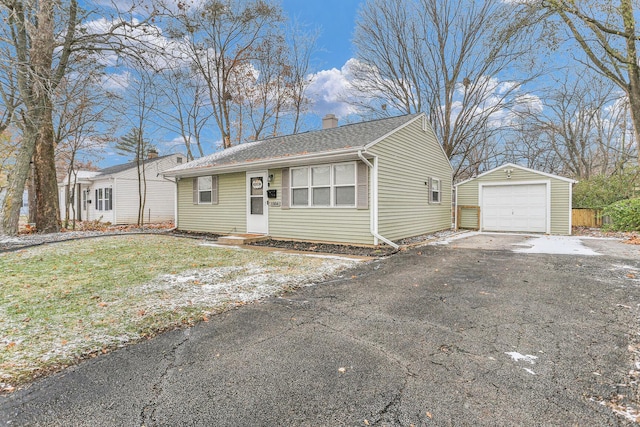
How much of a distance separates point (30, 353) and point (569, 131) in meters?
28.0

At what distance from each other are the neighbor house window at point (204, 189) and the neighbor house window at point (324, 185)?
160 inches

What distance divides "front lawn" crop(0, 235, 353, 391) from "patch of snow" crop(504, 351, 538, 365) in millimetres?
2764

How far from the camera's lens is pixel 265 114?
21234 millimetres

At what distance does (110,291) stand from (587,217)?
57.8 ft

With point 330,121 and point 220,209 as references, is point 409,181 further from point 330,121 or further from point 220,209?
point 220,209

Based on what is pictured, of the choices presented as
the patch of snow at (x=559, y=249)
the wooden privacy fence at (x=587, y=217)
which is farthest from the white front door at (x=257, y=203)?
the wooden privacy fence at (x=587, y=217)

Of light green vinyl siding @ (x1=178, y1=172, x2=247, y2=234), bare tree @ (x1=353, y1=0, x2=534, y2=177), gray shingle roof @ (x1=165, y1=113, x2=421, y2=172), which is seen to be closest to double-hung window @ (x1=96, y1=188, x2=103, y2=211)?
light green vinyl siding @ (x1=178, y1=172, x2=247, y2=234)

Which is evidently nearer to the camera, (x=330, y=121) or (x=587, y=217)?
(x=330, y=121)

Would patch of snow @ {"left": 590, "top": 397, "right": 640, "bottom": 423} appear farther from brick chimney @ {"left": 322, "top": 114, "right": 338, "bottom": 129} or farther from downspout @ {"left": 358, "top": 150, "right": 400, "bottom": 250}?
brick chimney @ {"left": 322, "top": 114, "right": 338, "bottom": 129}

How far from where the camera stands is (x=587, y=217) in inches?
543

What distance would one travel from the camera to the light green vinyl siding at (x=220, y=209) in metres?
10.7

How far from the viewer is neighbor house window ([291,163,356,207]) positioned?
8.34 meters

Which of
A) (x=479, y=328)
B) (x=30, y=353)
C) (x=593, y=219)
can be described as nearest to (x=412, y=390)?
(x=479, y=328)

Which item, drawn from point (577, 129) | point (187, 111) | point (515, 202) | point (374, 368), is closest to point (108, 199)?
point (187, 111)
